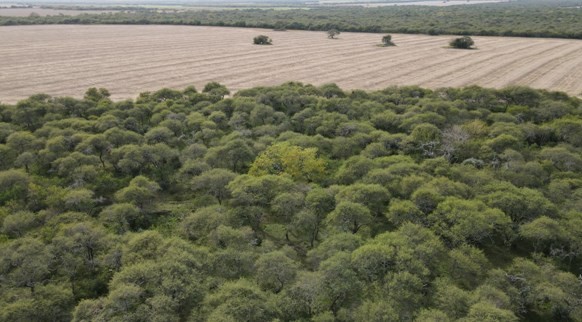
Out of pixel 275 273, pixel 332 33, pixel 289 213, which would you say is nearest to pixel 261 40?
pixel 332 33

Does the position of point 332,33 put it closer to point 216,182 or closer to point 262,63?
point 262,63

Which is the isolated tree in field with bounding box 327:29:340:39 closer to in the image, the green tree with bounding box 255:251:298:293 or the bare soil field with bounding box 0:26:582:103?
the bare soil field with bounding box 0:26:582:103

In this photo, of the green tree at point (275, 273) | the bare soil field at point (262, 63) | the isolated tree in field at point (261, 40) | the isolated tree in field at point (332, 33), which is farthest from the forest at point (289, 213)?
the isolated tree in field at point (332, 33)

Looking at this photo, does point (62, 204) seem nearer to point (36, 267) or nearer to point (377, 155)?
point (36, 267)

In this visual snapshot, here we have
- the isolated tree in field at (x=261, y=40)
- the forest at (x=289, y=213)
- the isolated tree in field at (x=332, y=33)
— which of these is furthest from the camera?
the isolated tree in field at (x=332, y=33)

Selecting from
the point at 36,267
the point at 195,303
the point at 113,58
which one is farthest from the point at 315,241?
the point at 113,58

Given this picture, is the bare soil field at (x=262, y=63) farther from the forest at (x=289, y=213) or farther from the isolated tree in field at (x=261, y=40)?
the forest at (x=289, y=213)

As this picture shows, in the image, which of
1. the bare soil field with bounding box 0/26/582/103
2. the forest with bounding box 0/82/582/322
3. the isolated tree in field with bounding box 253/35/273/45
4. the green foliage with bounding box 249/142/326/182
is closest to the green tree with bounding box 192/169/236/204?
the forest with bounding box 0/82/582/322
